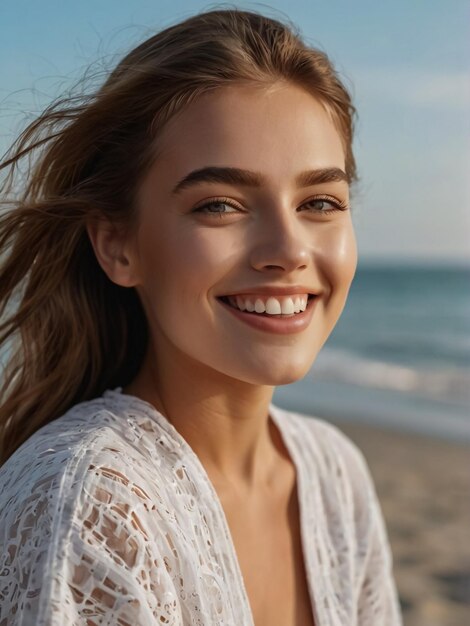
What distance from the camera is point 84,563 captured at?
172 cm

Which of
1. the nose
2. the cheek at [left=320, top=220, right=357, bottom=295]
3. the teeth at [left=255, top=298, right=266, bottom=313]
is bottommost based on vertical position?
the teeth at [left=255, top=298, right=266, bottom=313]

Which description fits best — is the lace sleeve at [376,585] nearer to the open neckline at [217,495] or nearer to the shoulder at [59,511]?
the open neckline at [217,495]

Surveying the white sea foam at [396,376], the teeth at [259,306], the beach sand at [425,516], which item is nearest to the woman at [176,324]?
the teeth at [259,306]

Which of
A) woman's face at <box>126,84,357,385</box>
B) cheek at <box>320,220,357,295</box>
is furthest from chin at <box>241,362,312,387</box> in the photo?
cheek at <box>320,220,357,295</box>

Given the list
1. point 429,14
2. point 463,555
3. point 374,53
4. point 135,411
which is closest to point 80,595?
point 135,411

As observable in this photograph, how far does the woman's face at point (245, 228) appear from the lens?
205 centimetres

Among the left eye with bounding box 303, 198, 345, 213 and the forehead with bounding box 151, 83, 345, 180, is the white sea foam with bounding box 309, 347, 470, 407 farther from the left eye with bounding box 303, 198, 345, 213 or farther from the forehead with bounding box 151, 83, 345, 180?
the forehead with bounding box 151, 83, 345, 180

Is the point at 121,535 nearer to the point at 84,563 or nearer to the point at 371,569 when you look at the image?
the point at 84,563

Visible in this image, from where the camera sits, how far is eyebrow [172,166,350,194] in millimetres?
2043

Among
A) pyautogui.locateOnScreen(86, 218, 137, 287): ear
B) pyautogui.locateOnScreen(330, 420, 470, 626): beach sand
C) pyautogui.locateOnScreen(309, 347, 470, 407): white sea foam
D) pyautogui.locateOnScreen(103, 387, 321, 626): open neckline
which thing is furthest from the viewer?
pyautogui.locateOnScreen(309, 347, 470, 407): white sea foam

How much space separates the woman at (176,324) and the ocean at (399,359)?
276 inches

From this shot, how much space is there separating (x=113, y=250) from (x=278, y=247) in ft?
1.55

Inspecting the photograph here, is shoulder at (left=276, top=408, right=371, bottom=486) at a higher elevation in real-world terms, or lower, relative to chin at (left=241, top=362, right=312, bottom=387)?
higher

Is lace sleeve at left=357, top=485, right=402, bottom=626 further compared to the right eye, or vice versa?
lace sleeve at left=357, top=485, right=402, bottom=626
